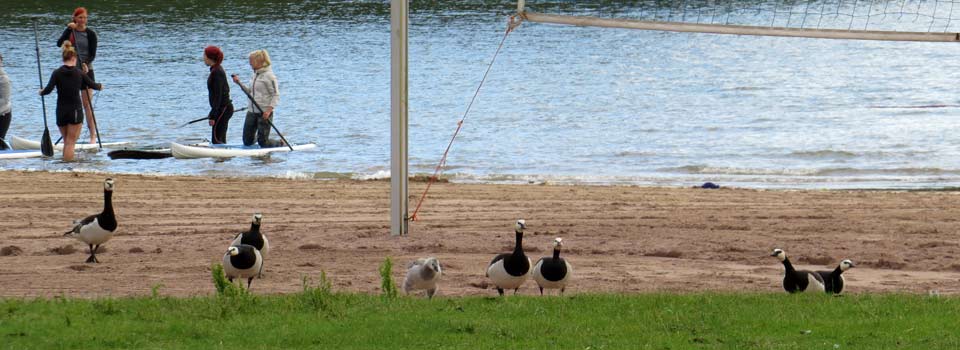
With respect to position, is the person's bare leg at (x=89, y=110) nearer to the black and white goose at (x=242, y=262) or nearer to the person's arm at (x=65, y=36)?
the person's arm at (x=65, y=36)

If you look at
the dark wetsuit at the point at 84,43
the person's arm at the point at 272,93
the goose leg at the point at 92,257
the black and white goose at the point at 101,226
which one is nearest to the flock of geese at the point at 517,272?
the black and white goose at the point at 101,226

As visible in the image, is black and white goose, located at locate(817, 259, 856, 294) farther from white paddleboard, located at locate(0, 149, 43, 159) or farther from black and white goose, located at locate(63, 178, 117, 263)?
white paddleboard, located at locate(0, 149, 43, 159)

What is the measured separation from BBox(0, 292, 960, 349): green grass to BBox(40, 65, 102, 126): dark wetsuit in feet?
34.8

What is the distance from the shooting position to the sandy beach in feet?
36.4

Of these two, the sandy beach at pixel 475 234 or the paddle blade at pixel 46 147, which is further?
the paddle blade at pixel 46 147

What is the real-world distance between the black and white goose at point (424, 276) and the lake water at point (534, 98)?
967 cm

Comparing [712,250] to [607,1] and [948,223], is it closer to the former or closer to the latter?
[948,223]

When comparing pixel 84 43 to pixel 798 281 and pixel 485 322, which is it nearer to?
pixel 798 281

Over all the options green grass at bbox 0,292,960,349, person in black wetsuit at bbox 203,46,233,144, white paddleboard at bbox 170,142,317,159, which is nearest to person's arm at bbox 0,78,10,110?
white paddleboard at bbox 170,142,317,159

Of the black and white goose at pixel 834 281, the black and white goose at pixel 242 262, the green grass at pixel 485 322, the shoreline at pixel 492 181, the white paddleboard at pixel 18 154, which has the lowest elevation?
the white paddleboard at pixel 18 154

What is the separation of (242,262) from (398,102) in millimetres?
2543

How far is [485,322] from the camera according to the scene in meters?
8.16

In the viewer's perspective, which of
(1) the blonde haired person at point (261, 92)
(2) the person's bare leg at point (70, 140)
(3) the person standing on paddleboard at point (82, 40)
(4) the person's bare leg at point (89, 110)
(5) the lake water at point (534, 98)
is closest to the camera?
(1) the blonde haired person at point (261, 92)

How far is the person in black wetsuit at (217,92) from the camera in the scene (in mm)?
20019
